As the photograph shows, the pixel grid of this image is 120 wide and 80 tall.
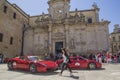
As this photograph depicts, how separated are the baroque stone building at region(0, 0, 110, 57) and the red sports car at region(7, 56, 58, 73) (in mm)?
14542

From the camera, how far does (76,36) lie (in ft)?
84.2

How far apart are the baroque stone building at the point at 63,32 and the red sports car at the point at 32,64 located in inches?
573

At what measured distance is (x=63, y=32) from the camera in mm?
26312

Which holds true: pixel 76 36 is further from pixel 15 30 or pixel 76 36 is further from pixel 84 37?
pixel 15 30

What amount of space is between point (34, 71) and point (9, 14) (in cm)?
1887

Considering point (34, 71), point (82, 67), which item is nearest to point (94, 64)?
point (82, 67)

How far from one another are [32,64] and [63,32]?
1668 centimetres

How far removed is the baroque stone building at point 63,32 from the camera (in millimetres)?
24875

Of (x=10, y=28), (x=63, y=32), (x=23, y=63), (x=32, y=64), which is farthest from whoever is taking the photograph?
(x=63, y=32)

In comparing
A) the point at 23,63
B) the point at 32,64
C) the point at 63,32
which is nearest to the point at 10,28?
the point at 63,32

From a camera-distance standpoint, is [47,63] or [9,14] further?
[9,14]

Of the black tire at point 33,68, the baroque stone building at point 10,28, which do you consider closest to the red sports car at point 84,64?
the black tire at point 33,68

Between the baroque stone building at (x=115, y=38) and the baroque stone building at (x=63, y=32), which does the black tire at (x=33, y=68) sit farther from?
the baroque stone building at (x=115, y=38)

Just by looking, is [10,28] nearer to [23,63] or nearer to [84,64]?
[23,63]
